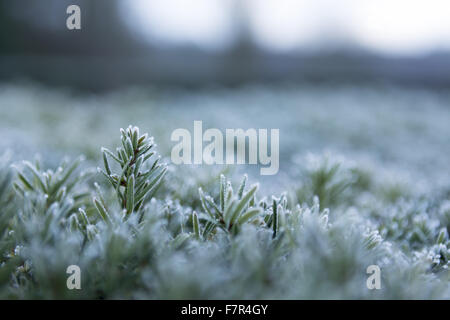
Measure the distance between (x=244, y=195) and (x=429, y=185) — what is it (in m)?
1.02

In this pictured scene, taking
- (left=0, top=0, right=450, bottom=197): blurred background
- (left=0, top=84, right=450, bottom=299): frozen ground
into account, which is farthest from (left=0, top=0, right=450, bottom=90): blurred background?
(left=0, top=84, right=450, bottom=299): frozen ground

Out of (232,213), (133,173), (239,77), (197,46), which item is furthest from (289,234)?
(197,46)

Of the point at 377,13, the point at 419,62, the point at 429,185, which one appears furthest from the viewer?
the point at 419,62

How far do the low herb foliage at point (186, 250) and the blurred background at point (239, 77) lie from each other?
1.94ft

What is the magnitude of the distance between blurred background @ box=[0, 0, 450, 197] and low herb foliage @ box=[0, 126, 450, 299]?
0.59 m

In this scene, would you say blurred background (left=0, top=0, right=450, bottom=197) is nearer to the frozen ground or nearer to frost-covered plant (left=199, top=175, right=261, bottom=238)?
the frozen ground

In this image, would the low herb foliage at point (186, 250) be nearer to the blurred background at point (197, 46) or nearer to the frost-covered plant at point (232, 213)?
the frost-covered plant at point (232, 213)

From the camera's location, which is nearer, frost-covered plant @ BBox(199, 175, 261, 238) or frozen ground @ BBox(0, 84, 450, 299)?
frozen ground @ BBox(0, 84, 450, 299)

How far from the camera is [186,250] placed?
695 millimetres

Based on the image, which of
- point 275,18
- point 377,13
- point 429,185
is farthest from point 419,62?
point 429,185

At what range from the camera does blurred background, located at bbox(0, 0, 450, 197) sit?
219cm

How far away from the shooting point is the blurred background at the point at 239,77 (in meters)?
2.19

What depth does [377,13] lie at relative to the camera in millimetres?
2877
